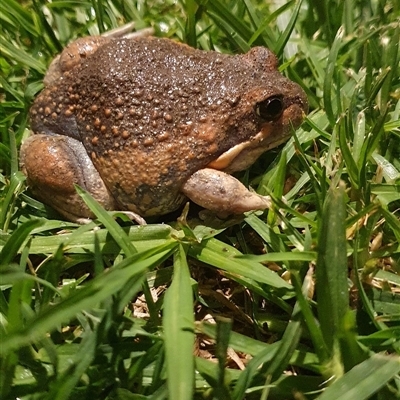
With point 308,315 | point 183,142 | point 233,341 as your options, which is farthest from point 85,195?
point 308,315

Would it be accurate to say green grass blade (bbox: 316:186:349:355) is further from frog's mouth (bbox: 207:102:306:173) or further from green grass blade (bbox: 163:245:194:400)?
frog's mouth (bbox: 207:102:306:173)

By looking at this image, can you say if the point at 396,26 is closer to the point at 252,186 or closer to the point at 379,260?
the point at 252,186

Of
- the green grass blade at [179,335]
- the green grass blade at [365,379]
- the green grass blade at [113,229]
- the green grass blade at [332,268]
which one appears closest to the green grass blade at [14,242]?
the green grass blade at [113,229]

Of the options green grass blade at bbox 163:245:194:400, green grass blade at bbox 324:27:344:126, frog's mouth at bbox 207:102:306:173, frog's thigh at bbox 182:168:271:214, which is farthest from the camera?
green grass blade at bbox 324:27:344:126

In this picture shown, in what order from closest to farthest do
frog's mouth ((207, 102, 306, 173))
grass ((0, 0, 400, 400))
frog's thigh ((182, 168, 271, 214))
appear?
grass ((0, 0, 400, 400)) < frog's thigh ((182, 168, 271, 214)) < frog's mouth ((207, 102, 306, 173))

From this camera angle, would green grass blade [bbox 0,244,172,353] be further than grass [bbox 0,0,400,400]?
No

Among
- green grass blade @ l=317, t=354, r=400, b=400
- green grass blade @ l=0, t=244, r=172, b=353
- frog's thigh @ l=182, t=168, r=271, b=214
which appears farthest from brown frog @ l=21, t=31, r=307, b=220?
green grass blade @ l=317, t=354, r=400, b=400

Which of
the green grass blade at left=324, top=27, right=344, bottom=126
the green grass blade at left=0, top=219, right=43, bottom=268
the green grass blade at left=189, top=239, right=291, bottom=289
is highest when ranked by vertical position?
the green grass blade at left=324, top=27, right=344, bottom=126

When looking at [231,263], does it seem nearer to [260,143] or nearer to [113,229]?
[113,229]

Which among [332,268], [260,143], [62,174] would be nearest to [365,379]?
→ [332,268]
